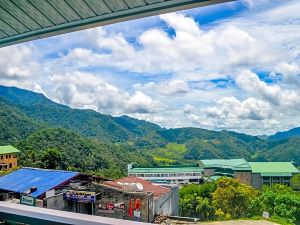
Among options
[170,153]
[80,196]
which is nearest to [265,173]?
[170,153]

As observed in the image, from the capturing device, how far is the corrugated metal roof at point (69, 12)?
Answer: 1.15 meters

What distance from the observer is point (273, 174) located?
2322 centimetres

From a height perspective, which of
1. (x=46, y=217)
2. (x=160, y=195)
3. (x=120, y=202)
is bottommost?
(x=160, y=195)

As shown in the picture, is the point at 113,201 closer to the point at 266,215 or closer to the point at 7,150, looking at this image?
the point at 7,150

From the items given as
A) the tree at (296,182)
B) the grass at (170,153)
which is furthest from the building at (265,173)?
the grass at (170,153)

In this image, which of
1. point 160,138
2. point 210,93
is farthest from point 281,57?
point 160,138

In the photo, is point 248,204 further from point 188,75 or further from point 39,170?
point 188,75

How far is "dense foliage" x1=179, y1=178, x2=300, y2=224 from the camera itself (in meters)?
12.6

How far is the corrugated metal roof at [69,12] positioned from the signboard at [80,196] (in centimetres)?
835

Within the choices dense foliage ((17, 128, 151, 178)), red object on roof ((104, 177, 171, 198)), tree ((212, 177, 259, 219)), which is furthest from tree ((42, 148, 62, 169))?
tree ((212, 177, 259, 219))

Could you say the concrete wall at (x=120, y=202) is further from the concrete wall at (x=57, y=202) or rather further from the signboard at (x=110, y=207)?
the concrete wall at (x=57, y=202)

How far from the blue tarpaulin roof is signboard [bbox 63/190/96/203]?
26.5 inches

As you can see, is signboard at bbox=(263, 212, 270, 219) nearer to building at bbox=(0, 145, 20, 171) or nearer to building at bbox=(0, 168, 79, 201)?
building at bbox=(0, 168, 79, 201)

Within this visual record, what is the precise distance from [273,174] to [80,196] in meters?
17.9
